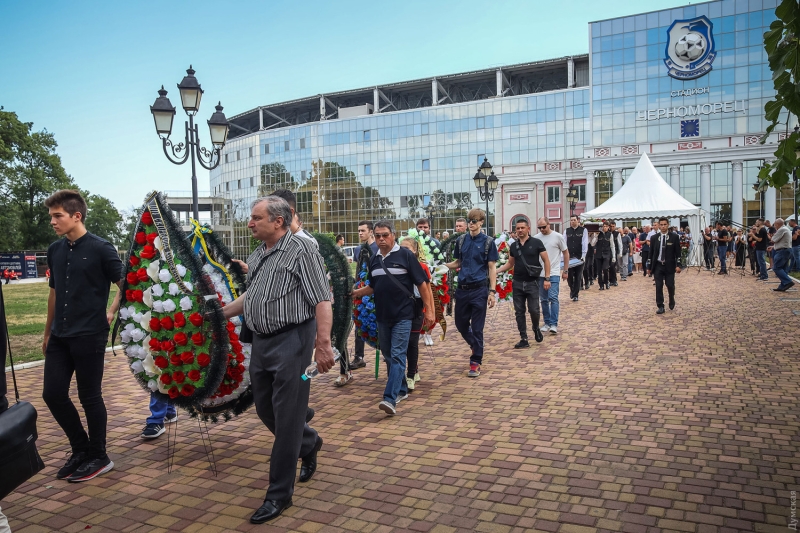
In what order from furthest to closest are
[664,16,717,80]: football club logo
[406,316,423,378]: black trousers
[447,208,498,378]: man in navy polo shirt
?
1. [664,16,717,80]: football club logo
2. [447,208,498,378]: man in navy polo shirt
3. [406,316,423,378]: black trousers

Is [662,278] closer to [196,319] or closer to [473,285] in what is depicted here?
[473,285]

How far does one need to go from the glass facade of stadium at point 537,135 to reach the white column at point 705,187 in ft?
0.37

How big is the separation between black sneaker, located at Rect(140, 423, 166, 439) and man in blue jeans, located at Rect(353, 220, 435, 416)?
2.28 meters

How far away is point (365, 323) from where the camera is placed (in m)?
7.94

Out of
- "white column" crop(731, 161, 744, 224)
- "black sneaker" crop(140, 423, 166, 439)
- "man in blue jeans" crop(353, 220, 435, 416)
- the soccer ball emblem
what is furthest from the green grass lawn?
the soccer ball emblem

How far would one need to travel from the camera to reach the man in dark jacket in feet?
42.3

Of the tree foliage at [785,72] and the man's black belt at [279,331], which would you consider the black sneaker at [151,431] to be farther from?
the tree foliage at [785,72]

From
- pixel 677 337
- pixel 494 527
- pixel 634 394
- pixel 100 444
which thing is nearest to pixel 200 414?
pixel 100 444

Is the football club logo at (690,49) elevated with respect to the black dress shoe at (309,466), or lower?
elevated

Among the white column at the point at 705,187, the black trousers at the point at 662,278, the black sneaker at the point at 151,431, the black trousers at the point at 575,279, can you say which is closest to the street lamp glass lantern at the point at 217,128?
the black sneaker at the point at 151,431

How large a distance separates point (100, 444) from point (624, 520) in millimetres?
4056

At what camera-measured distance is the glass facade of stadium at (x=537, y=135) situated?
53.9 m

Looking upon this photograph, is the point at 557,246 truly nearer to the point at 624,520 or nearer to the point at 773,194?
the point at 624,520

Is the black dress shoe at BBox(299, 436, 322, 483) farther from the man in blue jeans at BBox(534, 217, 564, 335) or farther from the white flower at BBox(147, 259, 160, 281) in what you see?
the man in blue jeans at BBox(534, 217, 564, 335)
